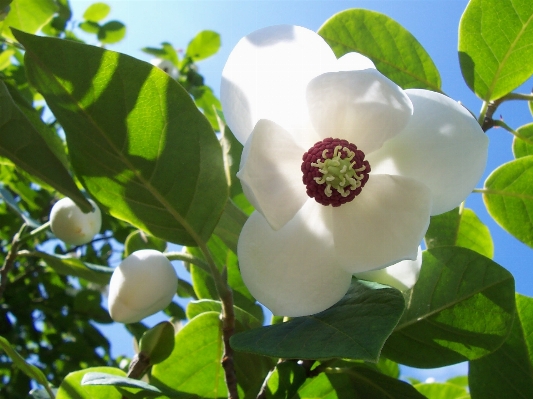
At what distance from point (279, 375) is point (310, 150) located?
0.44m

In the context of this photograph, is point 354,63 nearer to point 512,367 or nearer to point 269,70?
point 269,70

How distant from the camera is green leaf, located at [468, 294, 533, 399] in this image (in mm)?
1173

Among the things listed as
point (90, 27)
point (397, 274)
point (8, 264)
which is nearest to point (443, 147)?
point (397, 274)

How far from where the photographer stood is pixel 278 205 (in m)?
0.94

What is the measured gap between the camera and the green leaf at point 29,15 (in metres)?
1.91

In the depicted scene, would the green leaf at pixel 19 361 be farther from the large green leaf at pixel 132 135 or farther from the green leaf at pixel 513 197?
the green leaf at pixel 513 197

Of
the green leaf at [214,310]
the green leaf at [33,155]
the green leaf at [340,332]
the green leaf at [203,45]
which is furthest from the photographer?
the green leaf at [203,45]

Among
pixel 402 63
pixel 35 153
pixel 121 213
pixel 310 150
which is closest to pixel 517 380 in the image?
pixel 310 150

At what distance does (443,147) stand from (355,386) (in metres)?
0.56

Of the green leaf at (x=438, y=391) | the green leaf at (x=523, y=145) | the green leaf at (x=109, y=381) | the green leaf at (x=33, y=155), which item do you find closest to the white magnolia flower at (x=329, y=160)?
the green leaf at (x=109, y=381)

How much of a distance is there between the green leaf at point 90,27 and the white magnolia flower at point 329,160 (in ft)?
9.89

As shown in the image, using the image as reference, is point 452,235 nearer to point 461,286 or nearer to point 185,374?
point 461,286

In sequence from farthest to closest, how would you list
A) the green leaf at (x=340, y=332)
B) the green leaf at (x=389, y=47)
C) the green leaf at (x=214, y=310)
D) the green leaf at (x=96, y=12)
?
1. the green leaf at (x=96, y=12)
2. the green leaf at (x=389, y=47)
3. the green leaf at (x=214, y=310)
4. the green leaf at (x=340, y=332)

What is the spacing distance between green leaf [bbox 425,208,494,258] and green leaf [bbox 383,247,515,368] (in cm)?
42
